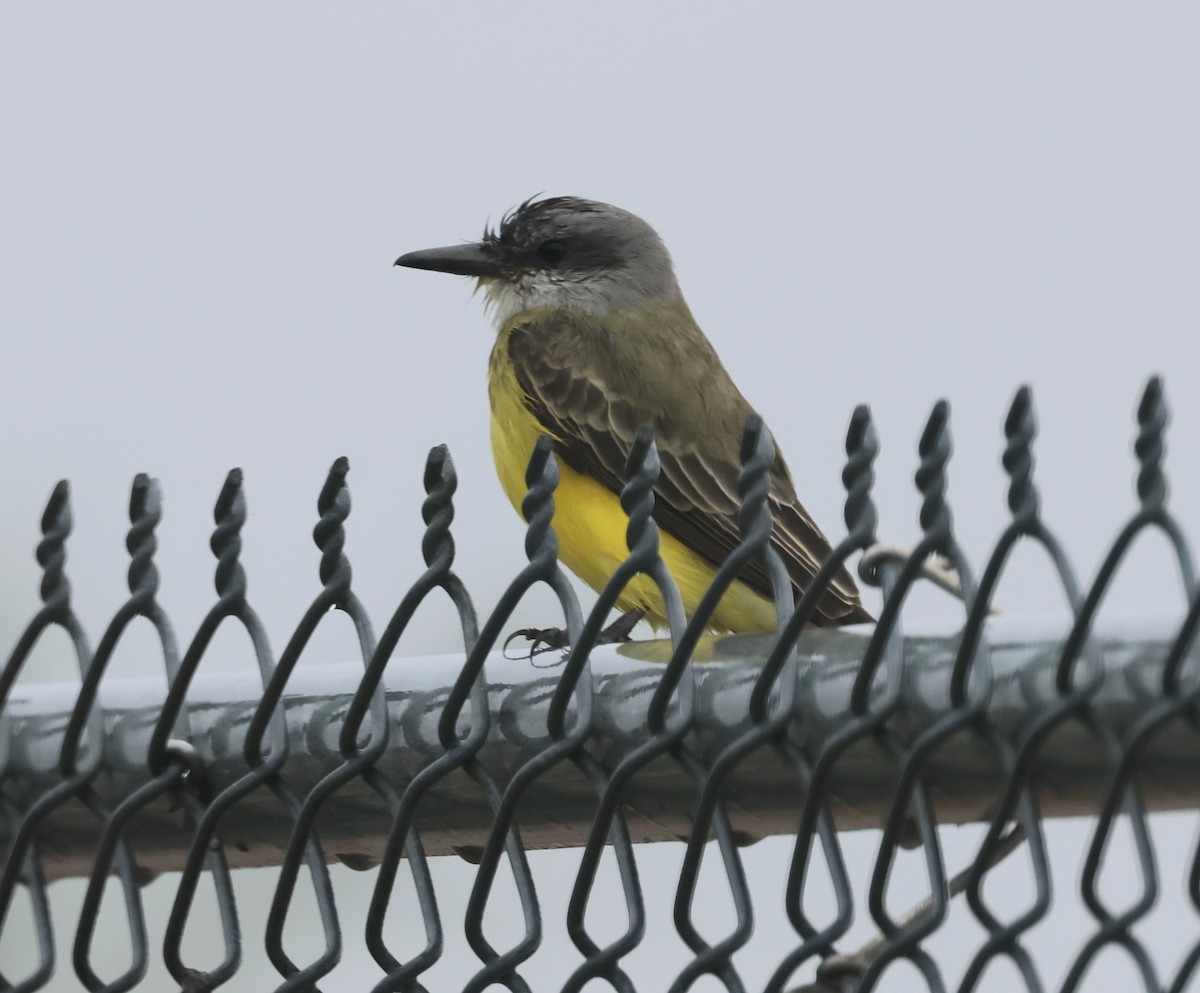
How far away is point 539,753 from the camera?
202 centimetres

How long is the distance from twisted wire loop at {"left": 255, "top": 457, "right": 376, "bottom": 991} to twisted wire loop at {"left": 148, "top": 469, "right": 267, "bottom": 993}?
4 centimetres

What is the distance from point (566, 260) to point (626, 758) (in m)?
4.46

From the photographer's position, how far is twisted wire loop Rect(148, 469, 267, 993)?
→ 6.94ft

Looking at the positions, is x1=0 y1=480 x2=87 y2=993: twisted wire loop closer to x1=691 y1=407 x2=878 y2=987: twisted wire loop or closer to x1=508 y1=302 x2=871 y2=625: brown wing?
x1=691 y1=407 x2=878 y2=987: twisted wire loop

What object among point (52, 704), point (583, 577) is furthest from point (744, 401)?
point (52, 704)

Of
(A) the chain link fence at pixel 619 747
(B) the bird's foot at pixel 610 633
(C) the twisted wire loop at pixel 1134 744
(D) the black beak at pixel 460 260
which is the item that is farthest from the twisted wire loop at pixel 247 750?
(D) the black beak at pixel 460 260

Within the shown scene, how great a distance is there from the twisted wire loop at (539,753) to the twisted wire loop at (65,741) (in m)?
0.60

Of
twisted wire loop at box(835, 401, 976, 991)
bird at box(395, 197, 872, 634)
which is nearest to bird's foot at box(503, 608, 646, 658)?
bird at box(395, 197, 872, 634)

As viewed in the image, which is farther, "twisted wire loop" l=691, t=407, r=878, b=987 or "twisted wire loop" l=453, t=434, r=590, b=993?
"twisted wire loop" l=453, t=434, r=590, b=993

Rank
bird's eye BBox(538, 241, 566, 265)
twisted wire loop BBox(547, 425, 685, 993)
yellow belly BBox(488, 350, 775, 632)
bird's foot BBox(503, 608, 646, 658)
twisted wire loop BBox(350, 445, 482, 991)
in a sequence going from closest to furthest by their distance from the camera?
twisted wire loop BBox(547, 425, 685, 993) < twisted wire loop BBox(350, 445, 482, 991) < bird's foot BBox(503, 608, 646, 658) < yellow belly BBox(488, 350, 775, 632) < bird's eye BBox(538, 241, 566, 265)

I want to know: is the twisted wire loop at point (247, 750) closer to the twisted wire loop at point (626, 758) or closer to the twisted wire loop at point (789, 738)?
the twisted wire loop at point (626, 758)

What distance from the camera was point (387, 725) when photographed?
6.92 feet

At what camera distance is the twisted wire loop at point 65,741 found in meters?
2.27

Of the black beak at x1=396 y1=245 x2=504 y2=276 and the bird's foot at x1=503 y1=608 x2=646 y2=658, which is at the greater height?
the black beak at x1=396 y1=245 x2=504 y2=276
